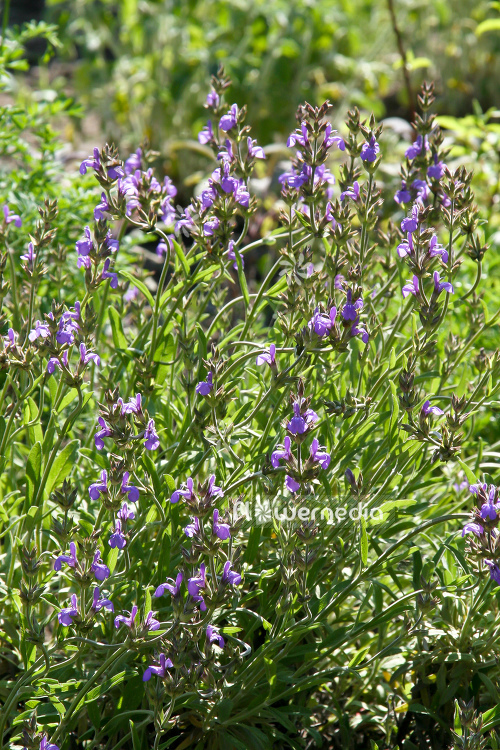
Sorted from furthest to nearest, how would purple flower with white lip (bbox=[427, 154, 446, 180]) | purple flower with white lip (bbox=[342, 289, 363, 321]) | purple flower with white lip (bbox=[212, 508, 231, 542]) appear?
1. purple flower with white lip (bbox=[427, 154, 446, 180])
2. purple flower with white lip (bbox=[342, 289, 363, 321])
3. purple flower with white lip (bbox=[212, 508, 231, 542])

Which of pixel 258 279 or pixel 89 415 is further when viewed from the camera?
pixel 258 279

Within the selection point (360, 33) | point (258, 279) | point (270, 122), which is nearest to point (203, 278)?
point (258, 279)

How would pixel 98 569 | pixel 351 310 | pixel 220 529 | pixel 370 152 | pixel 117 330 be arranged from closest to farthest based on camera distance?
pixel 220 529 → pixel 98 569 → pixel 351 310 → pixel 370 152 → pixel 117 330

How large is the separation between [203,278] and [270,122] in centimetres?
490

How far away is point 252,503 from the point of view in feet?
7.73

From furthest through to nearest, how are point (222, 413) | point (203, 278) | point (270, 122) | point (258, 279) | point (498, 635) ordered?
point (270, 122)
point (258, 279)
point (203, 278)
point (498, 635)
point (222, 413)

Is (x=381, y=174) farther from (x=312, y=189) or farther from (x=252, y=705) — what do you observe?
(x=252, y=705)

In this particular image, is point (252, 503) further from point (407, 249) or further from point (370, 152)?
point (370, 152)

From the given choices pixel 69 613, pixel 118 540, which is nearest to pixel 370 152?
pixel 118 540

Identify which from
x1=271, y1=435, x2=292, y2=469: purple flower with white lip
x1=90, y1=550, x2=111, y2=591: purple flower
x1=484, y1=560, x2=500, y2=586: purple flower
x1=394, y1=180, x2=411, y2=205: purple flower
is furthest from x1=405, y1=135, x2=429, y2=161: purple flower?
x1=90, y1=550, x2=111, y2=591: purple flower

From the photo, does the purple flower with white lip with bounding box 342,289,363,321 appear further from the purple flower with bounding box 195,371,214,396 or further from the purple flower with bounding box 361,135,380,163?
the purple flower with bounding box 361,135,380,163

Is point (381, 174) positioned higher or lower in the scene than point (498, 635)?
higher

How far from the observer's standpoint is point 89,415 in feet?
9.64

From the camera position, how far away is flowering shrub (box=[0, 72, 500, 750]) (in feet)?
6.13
